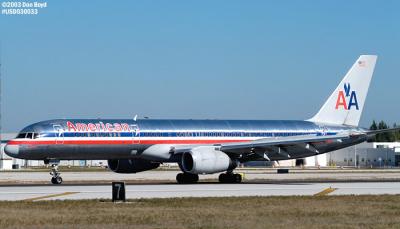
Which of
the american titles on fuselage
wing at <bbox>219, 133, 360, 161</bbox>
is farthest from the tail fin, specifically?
the american titles on fuselage

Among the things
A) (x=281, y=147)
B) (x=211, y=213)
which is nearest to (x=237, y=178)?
(x=281, y=147)

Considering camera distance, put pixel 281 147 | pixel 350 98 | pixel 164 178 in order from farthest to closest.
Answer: pixel 164 178
pixel 350 98
pixel 281 147

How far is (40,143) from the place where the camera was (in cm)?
5078

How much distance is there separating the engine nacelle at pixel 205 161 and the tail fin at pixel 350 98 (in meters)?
13.0

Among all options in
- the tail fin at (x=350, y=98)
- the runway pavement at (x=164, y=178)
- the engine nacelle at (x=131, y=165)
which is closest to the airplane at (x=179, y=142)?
the engine nacelle at (x=131, y=165)

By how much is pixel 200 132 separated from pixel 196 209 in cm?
2621

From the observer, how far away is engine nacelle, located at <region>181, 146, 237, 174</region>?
50.6 m

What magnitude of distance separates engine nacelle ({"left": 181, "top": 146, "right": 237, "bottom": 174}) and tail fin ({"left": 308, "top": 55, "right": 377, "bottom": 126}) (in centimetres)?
1295

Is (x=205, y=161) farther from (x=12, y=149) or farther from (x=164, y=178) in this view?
(x=164, y=178)

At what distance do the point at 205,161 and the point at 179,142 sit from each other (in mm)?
4393

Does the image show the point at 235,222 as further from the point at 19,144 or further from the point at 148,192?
the point at 19,144

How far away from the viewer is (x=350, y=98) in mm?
63188

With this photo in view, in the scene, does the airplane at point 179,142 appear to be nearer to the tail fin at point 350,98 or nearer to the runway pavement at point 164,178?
the tail fin at point 350,98

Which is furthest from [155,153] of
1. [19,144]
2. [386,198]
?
[386,198]
